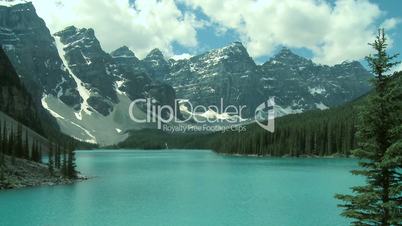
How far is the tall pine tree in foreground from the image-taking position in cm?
2150

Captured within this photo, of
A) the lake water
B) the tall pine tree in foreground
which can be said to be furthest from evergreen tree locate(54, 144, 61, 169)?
the tall pine tree in foreground

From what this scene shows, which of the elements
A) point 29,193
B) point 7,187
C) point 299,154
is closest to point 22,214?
point 29,193

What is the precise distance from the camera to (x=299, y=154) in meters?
200

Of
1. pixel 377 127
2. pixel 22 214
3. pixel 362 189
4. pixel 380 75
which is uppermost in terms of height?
pixel 380 75

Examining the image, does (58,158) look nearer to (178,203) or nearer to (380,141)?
(178,203)

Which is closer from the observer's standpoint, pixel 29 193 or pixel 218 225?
pixel 218 225

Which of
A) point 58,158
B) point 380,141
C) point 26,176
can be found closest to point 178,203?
point 26,176

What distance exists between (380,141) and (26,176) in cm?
6853

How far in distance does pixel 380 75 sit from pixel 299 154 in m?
181

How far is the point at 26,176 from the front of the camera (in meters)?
79.5

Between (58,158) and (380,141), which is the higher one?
(380,141)

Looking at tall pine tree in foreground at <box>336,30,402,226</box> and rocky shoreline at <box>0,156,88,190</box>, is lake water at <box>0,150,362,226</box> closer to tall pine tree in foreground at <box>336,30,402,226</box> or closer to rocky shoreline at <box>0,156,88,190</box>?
rocky shoreline at <box>0,156,88,190</box>

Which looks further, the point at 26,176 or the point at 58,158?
the point at 58,158

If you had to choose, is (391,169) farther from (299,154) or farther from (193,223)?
(299,154)
